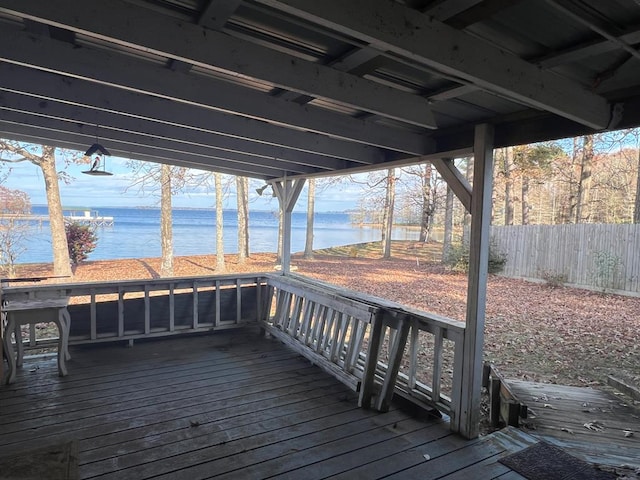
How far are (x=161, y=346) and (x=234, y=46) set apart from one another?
12.7ft

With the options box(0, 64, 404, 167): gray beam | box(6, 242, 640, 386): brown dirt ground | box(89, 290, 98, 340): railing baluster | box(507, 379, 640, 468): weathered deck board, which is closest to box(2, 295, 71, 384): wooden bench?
box(89, 290, 98, 340): railing baluster

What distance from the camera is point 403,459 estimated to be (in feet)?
8.10

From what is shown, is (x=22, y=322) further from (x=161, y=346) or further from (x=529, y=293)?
(x=529, y=293)

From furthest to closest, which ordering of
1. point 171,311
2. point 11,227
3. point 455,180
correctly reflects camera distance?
1. point 11,227
2. point 171,311
3. point 455,180

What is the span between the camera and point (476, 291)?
8.99ft

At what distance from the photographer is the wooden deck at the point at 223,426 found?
236cm

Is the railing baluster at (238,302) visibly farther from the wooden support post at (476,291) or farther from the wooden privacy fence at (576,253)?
the wooden privacy fence at (576,253)

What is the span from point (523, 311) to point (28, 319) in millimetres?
7200

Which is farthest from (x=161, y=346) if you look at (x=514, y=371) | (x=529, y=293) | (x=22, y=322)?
(x=529, y=293)

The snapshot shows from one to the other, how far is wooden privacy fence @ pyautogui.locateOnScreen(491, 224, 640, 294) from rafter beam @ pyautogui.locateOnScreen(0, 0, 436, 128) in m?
7.99

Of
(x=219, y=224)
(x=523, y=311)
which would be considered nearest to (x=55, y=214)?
(x=219, y=224)

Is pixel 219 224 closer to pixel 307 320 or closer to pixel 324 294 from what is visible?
pixel 307 320

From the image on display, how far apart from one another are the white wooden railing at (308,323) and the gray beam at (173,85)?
1.51 metres

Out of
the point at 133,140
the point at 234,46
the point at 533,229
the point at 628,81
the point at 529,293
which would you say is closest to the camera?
the point at 234,46
